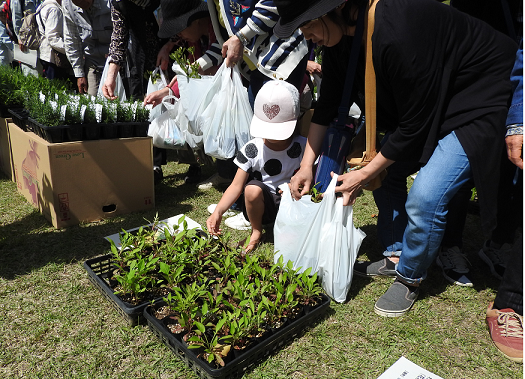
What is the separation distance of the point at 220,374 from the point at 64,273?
1.19 meters

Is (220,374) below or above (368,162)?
below

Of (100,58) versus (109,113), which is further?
(100,58)

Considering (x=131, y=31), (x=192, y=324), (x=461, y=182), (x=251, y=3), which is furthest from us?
(x=131, y=31)

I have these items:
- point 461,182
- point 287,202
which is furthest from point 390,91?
point 287,202

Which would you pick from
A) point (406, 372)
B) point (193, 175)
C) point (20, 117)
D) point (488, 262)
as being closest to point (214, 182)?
point (193, 175)

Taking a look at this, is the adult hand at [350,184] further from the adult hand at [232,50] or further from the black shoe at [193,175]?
the black shoe at [193,175]

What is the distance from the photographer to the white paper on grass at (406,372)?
1495 mm

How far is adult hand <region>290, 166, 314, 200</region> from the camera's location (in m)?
2.04

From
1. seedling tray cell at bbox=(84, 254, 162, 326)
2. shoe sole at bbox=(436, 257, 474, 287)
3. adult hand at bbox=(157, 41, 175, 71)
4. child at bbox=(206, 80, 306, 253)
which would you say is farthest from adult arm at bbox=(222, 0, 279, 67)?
shoe sole at bbox=(436, 257, 474, 287)

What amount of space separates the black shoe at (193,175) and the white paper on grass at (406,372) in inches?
98.2

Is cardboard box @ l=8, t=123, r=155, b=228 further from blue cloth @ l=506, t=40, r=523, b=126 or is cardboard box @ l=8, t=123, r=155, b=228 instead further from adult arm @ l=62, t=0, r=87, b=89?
blue cloth @ l=506, t=40, r=523, b=126

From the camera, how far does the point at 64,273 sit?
2.13m

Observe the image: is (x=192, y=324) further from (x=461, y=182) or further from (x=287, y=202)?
(x=461, y=182)

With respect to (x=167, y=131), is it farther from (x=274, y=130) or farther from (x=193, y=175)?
(x=274, y=130)
